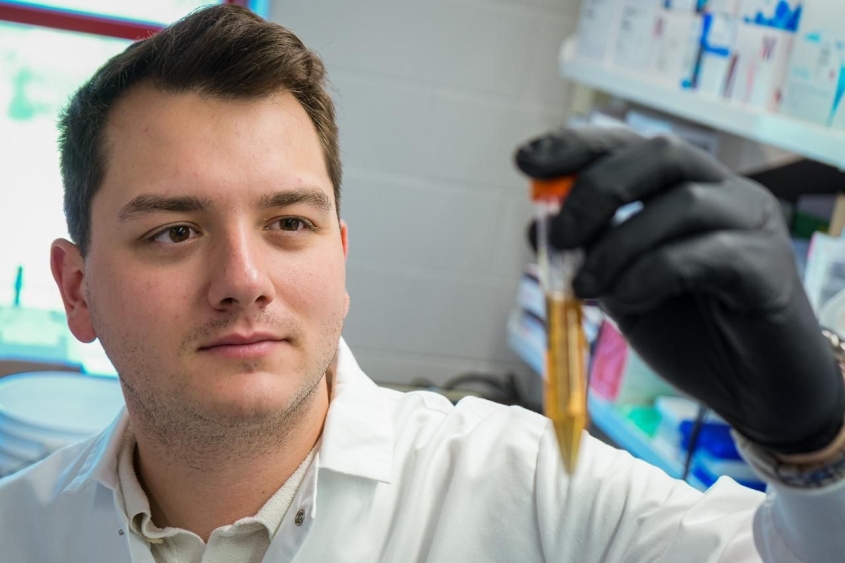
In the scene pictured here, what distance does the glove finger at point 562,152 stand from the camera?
725 millimetres

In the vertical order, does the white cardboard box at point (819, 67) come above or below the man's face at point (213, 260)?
above

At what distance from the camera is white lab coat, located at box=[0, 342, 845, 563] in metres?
1.14

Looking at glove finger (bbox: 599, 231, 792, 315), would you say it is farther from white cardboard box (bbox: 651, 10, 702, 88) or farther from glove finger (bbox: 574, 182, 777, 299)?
white cardboard box (bbox: 651, 10, 702, 88)

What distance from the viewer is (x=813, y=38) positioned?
1662 mm

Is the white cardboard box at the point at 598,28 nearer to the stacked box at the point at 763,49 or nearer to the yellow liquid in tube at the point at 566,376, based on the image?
the stacked box at the point at 763,49

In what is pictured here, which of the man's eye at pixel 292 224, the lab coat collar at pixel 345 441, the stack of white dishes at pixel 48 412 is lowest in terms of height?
the stack of white dishes at pixel 48 412

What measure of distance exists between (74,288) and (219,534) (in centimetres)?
44

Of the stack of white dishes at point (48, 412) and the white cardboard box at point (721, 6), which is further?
the white cardboard box at point (721, 6)

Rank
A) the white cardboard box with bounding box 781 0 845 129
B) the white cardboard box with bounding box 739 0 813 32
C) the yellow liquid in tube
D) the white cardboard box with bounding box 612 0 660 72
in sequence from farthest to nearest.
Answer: the white cardboard box with bounding box 612 0 660 72
the white cardboard box with bounding box 739 0 813 32
the white cardboard box with bounding box 781 0 845 129
the yellow liquid in tube

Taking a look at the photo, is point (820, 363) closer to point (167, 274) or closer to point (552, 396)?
point (552, 396)

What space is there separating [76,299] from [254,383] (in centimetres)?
41

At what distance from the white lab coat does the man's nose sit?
238 mm

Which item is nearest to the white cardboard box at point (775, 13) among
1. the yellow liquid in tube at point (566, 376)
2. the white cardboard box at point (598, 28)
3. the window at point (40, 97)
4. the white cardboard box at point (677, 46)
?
the white cardboard box at point (677, 46)

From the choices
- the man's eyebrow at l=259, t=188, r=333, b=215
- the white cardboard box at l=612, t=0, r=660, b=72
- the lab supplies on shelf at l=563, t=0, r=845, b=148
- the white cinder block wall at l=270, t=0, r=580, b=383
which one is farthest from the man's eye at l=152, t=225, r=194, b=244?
the white cinder block wall at l=270, t=0, r=580, b=383
